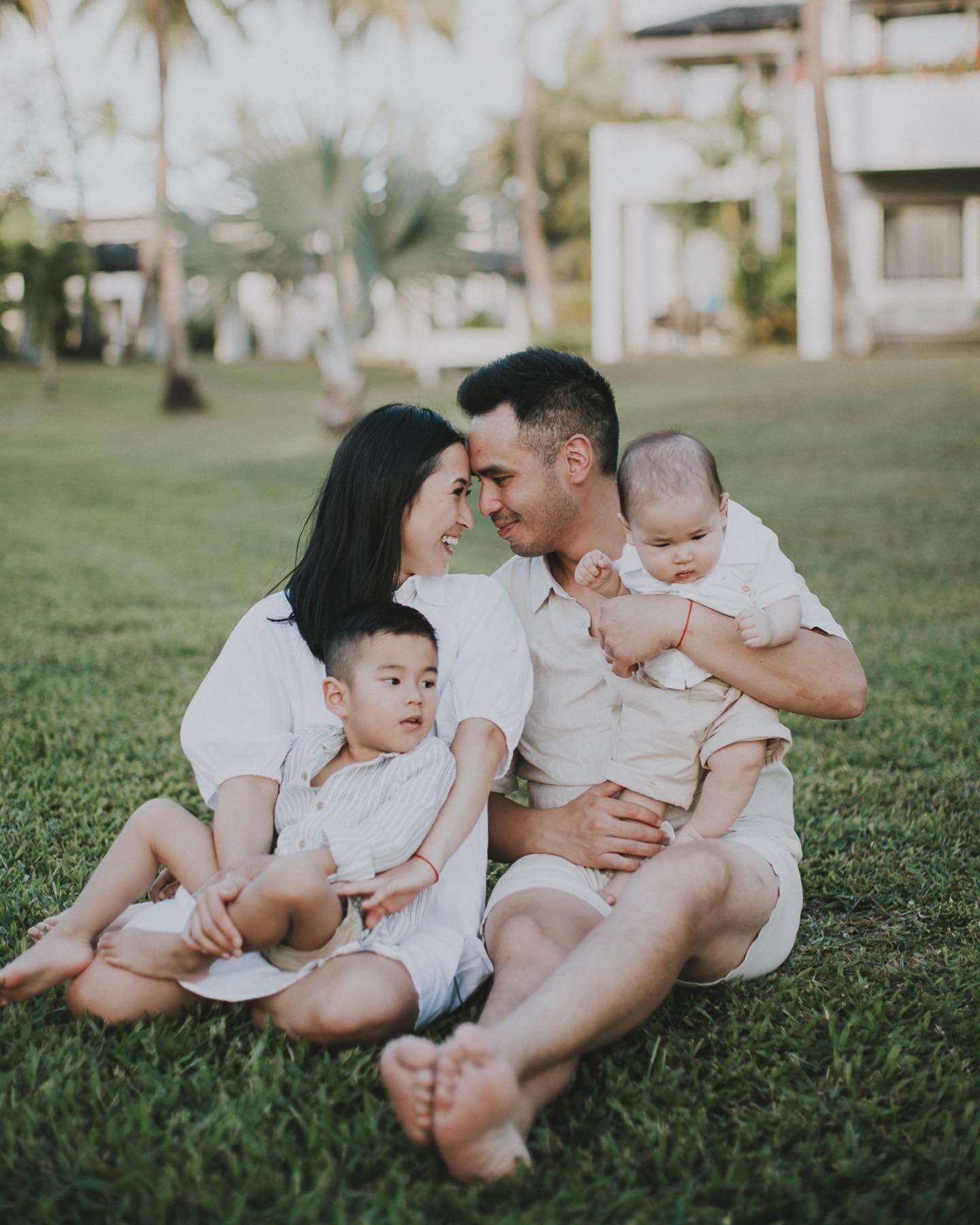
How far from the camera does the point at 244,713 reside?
2846 millimetres

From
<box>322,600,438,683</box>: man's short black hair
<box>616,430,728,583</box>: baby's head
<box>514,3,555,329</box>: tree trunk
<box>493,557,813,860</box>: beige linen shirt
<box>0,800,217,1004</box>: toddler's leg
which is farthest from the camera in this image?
<box>514,3,555,329</box>: tree trunk

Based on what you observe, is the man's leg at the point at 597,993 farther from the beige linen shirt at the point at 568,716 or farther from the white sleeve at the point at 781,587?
the white sleeve at the point at 781,587

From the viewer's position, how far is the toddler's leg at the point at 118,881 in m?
2.62

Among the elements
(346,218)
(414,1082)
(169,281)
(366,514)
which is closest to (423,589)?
(366,514)

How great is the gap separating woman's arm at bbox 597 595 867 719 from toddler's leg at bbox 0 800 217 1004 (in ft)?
3.18

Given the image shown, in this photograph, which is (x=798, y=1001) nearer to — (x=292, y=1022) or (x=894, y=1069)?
(x=894, y=1069)

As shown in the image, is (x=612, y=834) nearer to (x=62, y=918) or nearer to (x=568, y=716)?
(x=568, y=716)

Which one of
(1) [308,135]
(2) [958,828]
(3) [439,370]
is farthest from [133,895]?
(3) [439,370]

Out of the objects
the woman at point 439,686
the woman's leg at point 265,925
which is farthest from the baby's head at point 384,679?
the woman's leg at point 265,925

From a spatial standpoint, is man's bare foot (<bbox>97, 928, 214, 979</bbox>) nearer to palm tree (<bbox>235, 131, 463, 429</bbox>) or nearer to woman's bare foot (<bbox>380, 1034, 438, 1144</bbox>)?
woman's bare foot (<bbox>380, 1034, 438, 1144</bbox>)

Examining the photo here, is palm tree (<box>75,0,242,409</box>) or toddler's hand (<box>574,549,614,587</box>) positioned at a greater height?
palm tree (<box>75,0,242,409</box>)

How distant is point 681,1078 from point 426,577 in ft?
3.87

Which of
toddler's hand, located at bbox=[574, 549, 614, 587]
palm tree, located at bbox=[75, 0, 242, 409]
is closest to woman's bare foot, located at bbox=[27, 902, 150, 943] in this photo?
toddler's hand, located at bbox=[574, 549, 614, 587]

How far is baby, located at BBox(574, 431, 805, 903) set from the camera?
2824 millimetres
